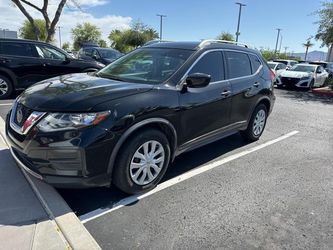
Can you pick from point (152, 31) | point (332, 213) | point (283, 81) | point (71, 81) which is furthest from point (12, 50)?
point (152, 31)

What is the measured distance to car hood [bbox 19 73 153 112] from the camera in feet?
9.53

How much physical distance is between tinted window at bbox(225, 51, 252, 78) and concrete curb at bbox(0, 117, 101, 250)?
2.95m

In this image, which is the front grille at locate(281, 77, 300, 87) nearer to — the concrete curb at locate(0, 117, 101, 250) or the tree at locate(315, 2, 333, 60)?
the tree at locate(315, 2, 333, 60)

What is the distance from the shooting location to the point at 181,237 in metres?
2.74

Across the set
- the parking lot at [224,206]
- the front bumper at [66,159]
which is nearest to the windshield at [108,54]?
the parking lot at [224,206]

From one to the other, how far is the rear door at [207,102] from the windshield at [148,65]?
0.27m

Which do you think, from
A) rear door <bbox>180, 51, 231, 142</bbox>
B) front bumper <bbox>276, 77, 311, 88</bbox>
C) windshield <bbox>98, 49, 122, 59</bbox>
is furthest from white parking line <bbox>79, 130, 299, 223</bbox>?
front bumper <bbox>276, 77, 311, 88</bbox>

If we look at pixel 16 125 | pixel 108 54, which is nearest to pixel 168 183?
pixel 16 125

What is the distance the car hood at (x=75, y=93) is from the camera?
2904 millimetres

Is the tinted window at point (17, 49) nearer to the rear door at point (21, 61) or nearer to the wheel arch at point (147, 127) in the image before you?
the rear door at point (21, 61)

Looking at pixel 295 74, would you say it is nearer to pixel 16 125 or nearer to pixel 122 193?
pixel 122 193

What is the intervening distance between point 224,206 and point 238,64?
2439 millimetres

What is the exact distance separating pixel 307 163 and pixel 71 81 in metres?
3.70

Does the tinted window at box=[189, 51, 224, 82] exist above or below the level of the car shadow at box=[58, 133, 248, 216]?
above
